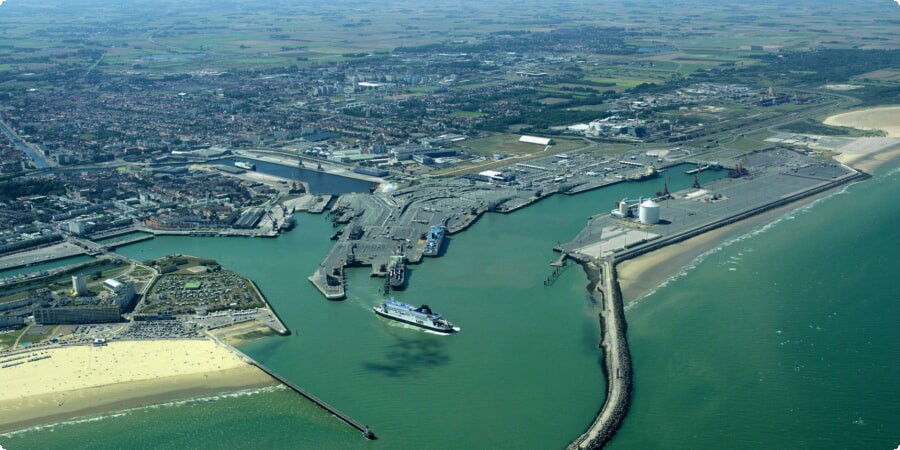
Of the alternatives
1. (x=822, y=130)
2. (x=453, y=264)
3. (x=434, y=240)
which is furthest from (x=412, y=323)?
(x=822, y=130)

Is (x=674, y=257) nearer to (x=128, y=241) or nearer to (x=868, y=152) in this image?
(x=128, y=241)

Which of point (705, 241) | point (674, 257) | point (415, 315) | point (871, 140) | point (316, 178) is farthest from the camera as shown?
point (871, 140)

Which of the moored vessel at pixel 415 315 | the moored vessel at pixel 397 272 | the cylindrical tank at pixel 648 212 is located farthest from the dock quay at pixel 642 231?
the moored vessel at pixel 397 272

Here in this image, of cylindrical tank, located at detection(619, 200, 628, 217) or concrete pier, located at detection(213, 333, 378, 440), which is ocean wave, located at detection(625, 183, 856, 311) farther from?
concrete pier, located at detection(213, 333, 378, 440)

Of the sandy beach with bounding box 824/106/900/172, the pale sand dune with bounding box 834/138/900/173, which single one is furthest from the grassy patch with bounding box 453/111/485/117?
the pale sand dune with bounding box 834/138/900/173

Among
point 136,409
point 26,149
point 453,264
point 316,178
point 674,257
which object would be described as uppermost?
point 136,409

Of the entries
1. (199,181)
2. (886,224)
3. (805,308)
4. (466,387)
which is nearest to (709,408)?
(466,387)
